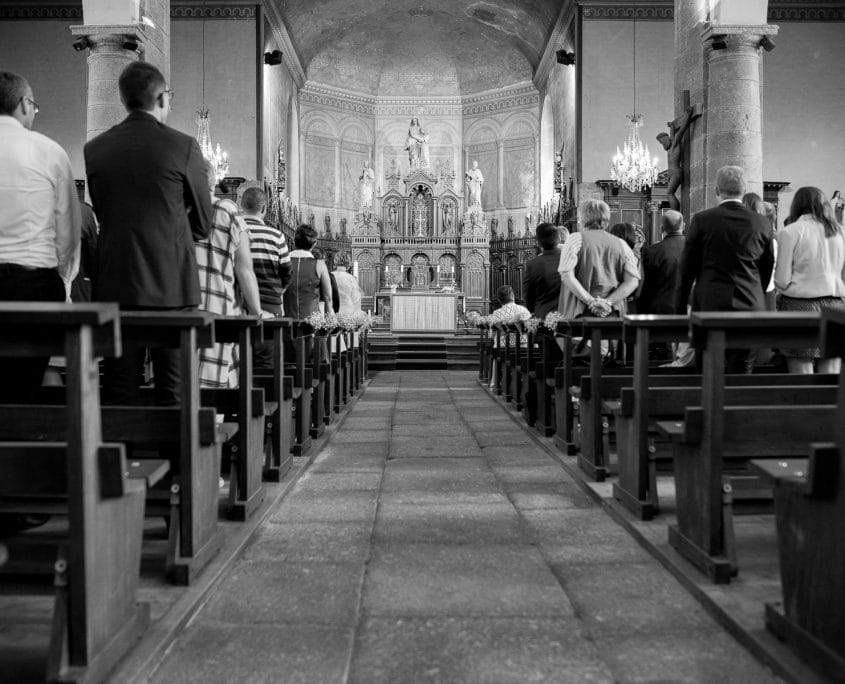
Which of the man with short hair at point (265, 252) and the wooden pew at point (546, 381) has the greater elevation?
the man with short hair at point (265, 252)

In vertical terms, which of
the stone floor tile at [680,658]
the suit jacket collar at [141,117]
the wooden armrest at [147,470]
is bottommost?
the stone floor tile at [680,658]

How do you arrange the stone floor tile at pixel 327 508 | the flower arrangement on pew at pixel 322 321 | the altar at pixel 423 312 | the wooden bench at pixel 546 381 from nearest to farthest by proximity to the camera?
the stone floor tile at pixel 327 508, the wooden bench at pixel 546 381, the flower arrangement on pew at pixel 322 321, the altar at pixel 423 312

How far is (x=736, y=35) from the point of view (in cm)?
809

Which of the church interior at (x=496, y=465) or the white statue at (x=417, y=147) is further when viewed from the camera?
the white statue at (x=417, y=147)

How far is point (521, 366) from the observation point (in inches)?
302

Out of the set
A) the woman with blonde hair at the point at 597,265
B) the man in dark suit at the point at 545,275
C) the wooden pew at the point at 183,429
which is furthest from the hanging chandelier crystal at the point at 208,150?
the wooden pew at the point at 183,429

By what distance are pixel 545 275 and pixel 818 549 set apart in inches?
193

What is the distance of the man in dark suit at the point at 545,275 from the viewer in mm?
6867

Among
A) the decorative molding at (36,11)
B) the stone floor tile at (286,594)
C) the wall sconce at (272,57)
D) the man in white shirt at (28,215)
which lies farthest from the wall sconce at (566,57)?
the stone floor tile at (286,594)

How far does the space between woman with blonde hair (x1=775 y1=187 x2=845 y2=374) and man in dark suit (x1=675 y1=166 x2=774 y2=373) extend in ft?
1.03

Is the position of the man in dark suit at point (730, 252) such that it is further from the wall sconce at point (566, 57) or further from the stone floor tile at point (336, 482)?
the wall sconce at point (566, 57)

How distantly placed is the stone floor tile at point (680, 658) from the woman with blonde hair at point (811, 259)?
3.04m

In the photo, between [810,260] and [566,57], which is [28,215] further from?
[566,57]

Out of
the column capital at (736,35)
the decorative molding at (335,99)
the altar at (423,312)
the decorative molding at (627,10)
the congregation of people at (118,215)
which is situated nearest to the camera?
the congregation of people at (118,215)
